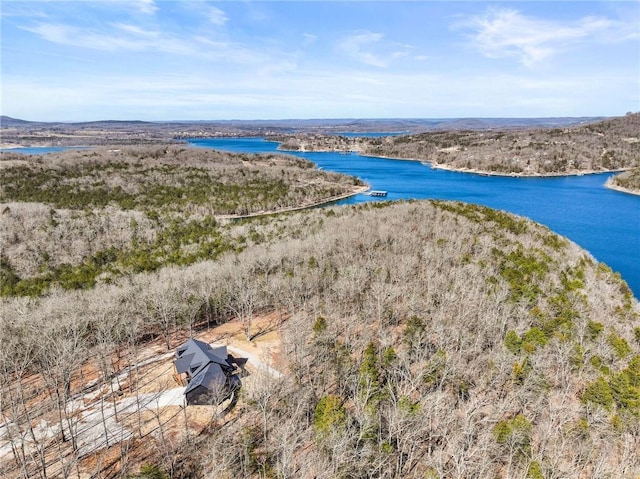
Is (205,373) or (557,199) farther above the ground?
(205,373)

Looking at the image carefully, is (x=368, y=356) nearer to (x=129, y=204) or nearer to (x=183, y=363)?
(x=183, y=363)

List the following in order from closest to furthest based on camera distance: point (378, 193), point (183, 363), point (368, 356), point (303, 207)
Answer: point (368, 356) → point (183, 363) → point (303, 207) → point (378, 193)

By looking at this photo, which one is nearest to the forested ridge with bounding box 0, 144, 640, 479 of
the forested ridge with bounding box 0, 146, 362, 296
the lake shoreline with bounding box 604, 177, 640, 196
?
the forested ridge with bounding box 0, 146, 362, 296

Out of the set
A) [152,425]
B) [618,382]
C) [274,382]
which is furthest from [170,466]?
[618,382]

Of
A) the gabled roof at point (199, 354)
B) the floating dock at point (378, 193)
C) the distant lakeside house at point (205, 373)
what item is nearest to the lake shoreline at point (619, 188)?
the floating dock at point (378, 193)

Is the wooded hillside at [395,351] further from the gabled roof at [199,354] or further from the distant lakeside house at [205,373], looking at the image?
the gabled roof at [199,354]

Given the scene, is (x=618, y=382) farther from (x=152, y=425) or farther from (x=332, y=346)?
(x=152, y=425)

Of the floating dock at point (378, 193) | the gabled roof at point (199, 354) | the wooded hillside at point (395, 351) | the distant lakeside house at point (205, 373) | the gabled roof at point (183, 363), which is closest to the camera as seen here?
the wooded hillside at point (395, 351)

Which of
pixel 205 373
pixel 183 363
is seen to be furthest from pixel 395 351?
pixel 183 363
